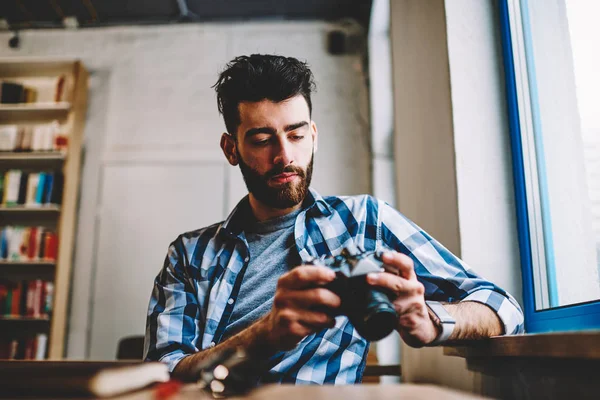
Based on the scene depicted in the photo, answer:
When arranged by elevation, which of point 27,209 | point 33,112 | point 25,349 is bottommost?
point 25,349

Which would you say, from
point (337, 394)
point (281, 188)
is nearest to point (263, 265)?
point (281, 188)

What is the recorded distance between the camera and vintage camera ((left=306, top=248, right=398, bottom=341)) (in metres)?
0.75

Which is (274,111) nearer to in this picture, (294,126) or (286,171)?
(294,126)

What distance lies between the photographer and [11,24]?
4.36m

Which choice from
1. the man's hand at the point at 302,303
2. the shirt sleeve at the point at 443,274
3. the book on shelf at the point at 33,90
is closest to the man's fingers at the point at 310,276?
the man's hand at the point at 302,303

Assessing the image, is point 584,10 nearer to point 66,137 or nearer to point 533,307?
point 533,307

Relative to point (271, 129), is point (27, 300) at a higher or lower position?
lower

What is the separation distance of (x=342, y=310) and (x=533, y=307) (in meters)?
0.74

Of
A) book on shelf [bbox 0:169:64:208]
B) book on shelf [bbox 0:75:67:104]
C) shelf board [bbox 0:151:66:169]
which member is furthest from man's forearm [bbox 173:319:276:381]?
book on shelf [bbox 0:75:67:104]

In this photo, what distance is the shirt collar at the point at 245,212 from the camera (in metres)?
1.42

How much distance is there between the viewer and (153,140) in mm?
4133

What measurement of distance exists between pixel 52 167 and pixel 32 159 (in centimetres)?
18

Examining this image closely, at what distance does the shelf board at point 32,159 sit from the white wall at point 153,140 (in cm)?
26

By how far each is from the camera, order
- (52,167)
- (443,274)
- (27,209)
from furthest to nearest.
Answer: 1. (52,167)
2. (27,209)
3. (443,274)
